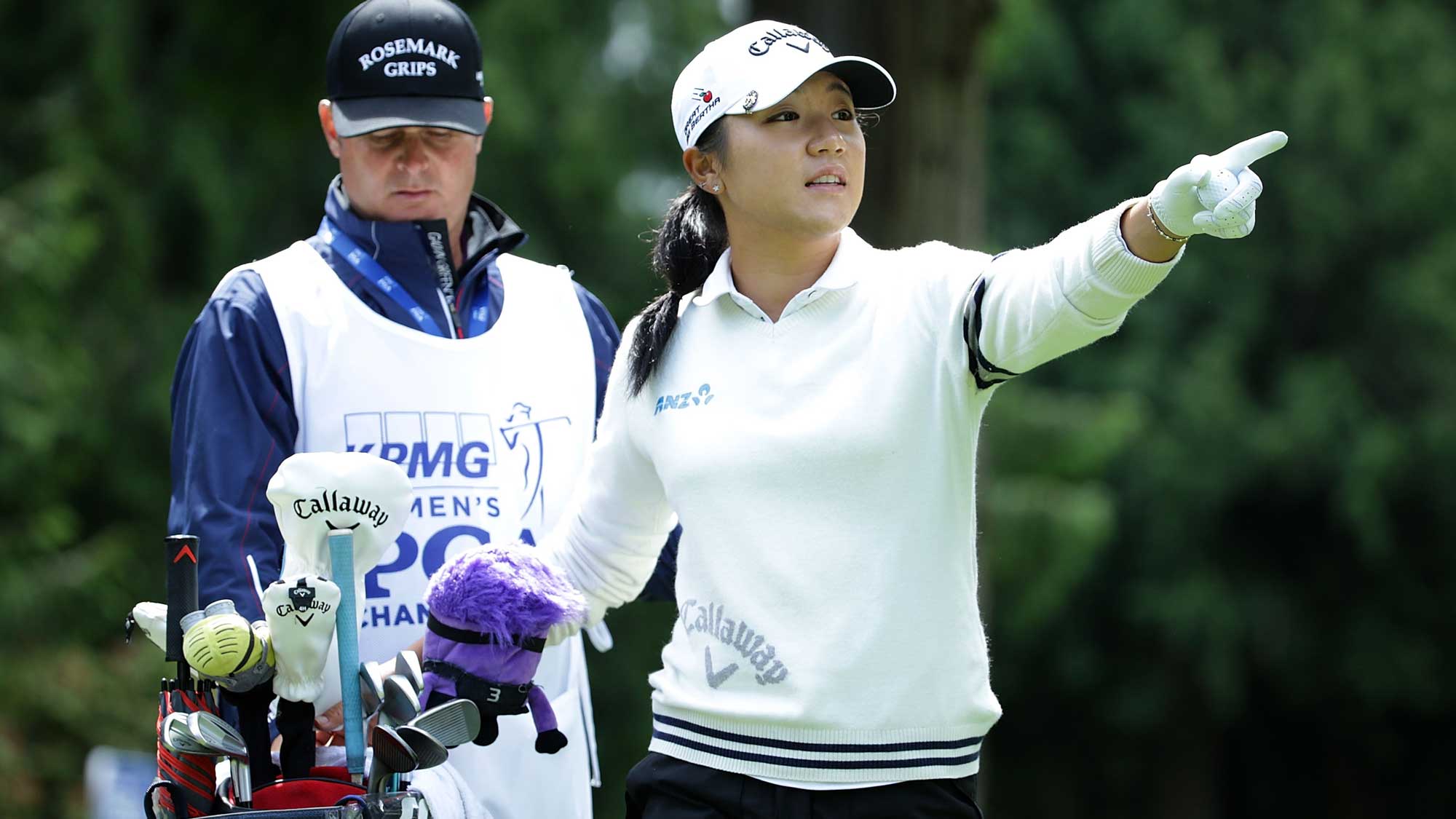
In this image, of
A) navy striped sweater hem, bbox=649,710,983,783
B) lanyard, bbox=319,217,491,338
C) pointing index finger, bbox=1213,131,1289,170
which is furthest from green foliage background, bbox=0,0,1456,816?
pointing index finger, bbox=1213,131,1289,170

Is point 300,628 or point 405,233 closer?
point 300,628

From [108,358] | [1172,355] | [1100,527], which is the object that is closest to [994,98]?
[1172,355]

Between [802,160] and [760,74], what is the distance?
15cm

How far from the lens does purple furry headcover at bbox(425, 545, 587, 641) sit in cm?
313

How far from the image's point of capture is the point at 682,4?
11859 millimetres

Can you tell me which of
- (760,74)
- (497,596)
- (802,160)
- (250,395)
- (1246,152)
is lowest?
(497,596)

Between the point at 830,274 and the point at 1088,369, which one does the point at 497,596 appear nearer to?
the point at 830,274

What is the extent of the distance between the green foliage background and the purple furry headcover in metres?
6.03

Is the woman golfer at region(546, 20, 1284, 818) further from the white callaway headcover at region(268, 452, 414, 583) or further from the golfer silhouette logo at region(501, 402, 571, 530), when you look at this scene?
the golfer silhouette logo at region(501, 402, 571, 530)

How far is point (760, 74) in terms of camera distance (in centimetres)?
301

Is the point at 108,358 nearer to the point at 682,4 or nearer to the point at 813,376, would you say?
the point at 682,4

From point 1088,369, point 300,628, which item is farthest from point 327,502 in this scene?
point 1088,369

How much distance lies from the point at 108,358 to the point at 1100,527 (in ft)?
21.1

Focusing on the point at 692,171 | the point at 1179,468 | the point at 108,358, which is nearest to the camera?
the point at 692,171
